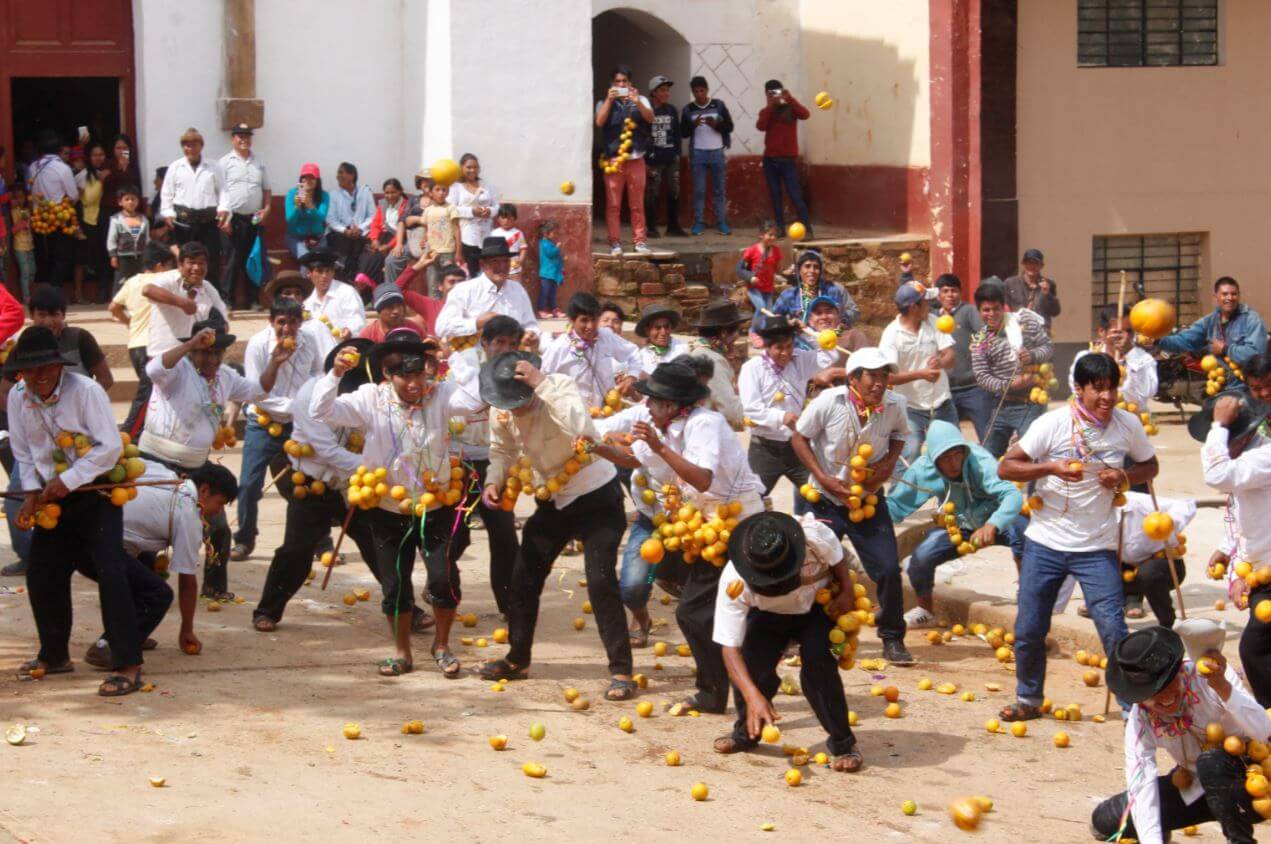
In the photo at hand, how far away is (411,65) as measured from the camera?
19.9 m

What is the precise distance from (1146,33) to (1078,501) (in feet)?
41.0

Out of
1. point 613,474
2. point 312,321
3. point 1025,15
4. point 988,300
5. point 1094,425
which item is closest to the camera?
point 1094,425

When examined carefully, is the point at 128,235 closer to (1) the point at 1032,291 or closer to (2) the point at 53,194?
(2) the point at 53,194

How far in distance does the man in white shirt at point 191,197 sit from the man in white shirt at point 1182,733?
1337 centimetres

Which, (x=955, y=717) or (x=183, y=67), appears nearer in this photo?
(x=955, y=717)

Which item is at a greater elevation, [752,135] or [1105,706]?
[752,135]

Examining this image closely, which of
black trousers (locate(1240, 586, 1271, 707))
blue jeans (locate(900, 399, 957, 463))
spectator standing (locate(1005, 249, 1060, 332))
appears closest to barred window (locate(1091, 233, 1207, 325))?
spectator standing (locate(1005, 249, 1060, 332))

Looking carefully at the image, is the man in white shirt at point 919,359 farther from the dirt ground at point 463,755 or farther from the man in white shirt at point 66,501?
the man in white shirt at point 66,501

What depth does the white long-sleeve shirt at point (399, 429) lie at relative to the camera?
30.8ft

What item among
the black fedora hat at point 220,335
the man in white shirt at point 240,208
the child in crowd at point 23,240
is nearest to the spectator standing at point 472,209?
the man in white shirt at point 240,208

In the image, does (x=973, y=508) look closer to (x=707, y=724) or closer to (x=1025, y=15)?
(x=707, y=724)

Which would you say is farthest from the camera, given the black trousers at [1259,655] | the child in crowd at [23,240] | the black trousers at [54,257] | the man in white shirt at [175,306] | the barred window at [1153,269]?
the barred window at [1153,269]

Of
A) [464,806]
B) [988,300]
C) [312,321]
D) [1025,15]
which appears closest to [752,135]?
[1025,15]

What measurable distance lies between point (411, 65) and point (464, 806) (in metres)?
13.6
